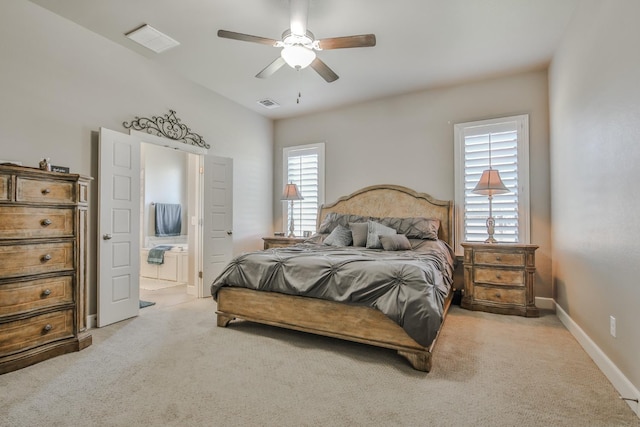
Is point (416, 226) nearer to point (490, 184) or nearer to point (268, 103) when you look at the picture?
point (490, 184)

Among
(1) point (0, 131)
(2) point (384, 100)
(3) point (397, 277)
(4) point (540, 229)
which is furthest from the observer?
(2) point (384, 100)

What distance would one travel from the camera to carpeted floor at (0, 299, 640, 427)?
1733 mm

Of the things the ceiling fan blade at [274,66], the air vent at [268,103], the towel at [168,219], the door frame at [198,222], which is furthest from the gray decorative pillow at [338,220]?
the towel at [168,219]

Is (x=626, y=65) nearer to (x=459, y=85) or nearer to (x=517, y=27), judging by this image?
(x=517, y=27)

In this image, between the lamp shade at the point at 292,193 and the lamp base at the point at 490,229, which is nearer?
the lamp base at the point at 490,229

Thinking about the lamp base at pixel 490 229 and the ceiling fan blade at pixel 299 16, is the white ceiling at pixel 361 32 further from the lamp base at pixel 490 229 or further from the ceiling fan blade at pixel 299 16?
the lamp base at pixel 490 229

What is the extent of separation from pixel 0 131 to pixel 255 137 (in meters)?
3.32

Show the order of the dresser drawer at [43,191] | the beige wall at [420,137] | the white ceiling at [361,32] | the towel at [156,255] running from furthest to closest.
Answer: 1. the towel at [156,255]
2. the beige wall at [420,137]
3. the white ceiling at [361,32]
4. the dresser drawer at [43,191]

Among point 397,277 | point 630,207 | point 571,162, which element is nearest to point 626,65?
point 630,207

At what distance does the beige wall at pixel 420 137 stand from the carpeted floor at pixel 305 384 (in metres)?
1.99

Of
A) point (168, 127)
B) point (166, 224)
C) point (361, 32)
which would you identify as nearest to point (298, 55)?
point (361, 32)

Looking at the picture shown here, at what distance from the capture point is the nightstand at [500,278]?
3.58 metres

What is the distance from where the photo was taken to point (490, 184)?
12.7ft

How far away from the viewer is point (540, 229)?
3.98 m
